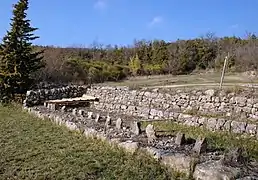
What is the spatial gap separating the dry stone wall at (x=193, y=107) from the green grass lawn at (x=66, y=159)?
4213mm

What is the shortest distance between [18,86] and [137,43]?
73.7ft

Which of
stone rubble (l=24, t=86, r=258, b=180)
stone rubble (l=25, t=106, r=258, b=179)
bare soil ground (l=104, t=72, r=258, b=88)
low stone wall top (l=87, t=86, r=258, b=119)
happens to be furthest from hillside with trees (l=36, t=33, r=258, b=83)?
stone rubble (l=25, t=106, r=258, b=179)

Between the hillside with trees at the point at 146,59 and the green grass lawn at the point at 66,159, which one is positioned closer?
the green grass lawn at the point at 66,159

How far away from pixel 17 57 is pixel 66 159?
42.3 ft

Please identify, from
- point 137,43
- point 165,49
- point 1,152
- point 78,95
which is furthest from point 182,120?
point 137,43

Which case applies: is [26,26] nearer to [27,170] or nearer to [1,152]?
[1,152]

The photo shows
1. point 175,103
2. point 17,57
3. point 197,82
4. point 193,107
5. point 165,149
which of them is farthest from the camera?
point 197,82

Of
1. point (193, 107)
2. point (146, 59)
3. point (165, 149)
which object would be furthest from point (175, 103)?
point (146, 59)

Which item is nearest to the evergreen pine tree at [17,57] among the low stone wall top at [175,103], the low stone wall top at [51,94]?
the low stone wall top at [51,94]

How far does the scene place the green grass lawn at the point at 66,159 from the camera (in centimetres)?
552

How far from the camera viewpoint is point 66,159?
6.39 m

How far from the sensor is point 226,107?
11547 millimetres

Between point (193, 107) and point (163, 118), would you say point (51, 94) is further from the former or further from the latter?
point (193, 107)

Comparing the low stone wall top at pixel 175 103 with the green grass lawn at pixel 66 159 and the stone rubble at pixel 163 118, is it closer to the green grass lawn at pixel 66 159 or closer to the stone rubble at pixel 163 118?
the stone rubble at pixel 163 118
